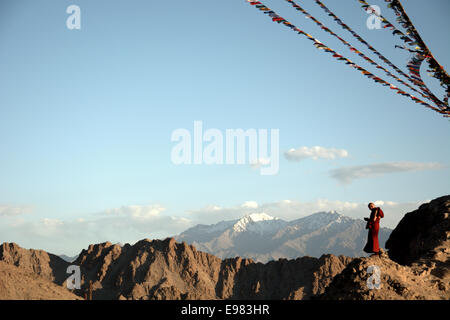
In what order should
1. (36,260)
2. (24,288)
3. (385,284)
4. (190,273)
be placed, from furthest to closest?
(190,273)
(36,260)
(24,288)
(385,284)

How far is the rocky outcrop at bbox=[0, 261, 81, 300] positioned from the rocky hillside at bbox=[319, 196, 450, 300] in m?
17.3

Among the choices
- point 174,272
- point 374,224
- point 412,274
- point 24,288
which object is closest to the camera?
point 412,274

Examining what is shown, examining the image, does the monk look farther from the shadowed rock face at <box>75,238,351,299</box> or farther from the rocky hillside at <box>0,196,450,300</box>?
the shadowed rock face at <box>75,238,351,299</box>

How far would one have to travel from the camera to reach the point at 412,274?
67.3ft

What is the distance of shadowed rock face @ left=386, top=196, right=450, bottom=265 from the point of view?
24703 millimetres

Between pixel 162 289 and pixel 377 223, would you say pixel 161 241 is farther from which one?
pixel 377 223

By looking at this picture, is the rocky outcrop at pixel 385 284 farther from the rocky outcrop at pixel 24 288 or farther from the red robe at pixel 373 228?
the rocky outcrop at pixel 24 288

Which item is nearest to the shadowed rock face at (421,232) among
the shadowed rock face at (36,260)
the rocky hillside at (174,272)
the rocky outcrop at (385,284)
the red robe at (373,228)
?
the rocky outcrop at (385,284)

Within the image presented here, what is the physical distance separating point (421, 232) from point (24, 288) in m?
24.6

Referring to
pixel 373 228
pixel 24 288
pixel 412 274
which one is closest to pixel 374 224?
pixel 373 228

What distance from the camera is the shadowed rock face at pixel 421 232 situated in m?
24.7

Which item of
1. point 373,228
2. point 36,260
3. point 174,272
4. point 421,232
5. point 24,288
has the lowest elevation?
point 174,272

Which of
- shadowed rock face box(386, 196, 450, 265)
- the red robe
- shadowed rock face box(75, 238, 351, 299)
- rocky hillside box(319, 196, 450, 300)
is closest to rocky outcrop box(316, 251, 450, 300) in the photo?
rocky hillside box(319, 196, 450, 300)

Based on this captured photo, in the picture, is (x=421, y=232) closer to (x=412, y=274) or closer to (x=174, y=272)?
(x=412, y=274)
